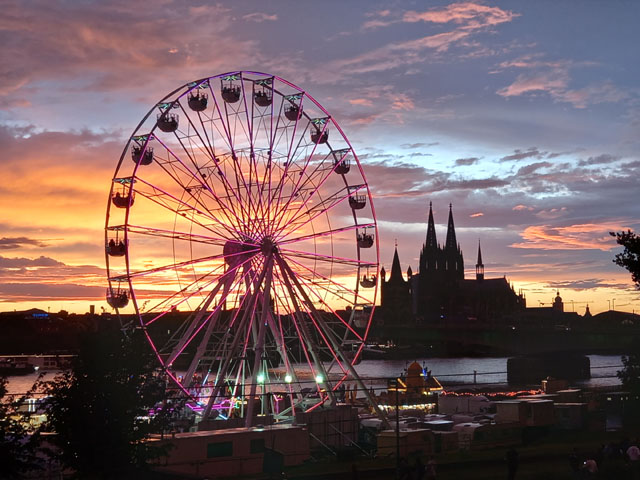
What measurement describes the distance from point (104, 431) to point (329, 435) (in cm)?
1742

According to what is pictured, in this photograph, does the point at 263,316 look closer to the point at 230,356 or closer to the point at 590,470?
the point at 230,356

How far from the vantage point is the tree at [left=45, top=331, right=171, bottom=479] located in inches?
1143

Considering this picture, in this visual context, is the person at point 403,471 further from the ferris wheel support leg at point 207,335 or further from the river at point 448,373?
the river at point 448,373

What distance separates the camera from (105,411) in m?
29.5

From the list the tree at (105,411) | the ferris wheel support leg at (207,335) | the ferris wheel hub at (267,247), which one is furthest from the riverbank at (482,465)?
the ferris wheel hub at (267,247)

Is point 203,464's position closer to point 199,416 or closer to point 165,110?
point 199,416

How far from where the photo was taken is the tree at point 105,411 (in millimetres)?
29031

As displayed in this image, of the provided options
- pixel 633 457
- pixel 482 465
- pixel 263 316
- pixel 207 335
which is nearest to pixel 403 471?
pixel 482 465

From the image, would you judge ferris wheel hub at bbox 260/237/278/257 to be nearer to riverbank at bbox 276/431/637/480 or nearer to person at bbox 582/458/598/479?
riverbank at bbox 276/431/637/480

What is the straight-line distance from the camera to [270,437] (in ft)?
129

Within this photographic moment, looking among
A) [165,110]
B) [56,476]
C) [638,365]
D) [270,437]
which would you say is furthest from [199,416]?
[638,365]

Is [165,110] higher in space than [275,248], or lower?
higher

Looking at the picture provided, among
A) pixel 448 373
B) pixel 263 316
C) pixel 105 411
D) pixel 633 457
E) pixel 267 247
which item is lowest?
pixel 448 373

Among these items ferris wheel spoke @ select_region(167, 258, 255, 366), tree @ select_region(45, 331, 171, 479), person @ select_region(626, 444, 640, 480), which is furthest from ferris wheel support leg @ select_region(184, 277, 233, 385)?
person @ select_region(626, 444, 640, 480)
